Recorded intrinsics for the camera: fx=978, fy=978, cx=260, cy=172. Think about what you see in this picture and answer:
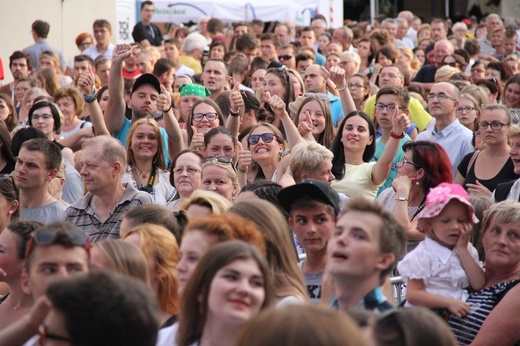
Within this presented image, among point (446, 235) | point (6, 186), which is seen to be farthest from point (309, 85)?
point (446, 235)

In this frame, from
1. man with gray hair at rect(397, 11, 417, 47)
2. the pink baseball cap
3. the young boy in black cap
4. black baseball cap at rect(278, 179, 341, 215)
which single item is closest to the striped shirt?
the pink baseball cap

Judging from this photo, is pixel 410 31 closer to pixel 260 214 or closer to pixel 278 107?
pixel 278 107

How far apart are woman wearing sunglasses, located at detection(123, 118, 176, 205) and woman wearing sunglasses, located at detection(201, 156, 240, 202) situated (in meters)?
1.06

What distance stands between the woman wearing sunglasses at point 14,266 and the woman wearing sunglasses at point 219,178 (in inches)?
67.8

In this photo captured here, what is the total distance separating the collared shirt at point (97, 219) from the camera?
6.65 metres

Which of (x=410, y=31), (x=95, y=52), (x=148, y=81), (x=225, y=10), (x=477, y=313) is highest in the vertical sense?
(x=225, y=10)

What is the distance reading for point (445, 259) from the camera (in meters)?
5.19

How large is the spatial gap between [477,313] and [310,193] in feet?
3.50

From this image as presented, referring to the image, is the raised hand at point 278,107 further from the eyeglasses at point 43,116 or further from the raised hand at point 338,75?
the eyeglasses at point 43,116

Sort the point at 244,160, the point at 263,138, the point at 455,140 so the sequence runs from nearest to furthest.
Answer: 1. the point at 244,160
2. the point at 263,138
3. the point at 455,140

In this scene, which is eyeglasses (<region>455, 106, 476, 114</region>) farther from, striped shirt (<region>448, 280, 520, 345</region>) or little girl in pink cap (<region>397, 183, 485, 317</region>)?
striped shirt (<region>448, 280, 520, 345</region>)

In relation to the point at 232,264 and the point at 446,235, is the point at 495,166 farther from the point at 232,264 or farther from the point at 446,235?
the point at 232,264

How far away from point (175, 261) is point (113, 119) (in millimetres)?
4816

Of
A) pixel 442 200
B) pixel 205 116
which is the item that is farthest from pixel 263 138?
pixel 442 200
